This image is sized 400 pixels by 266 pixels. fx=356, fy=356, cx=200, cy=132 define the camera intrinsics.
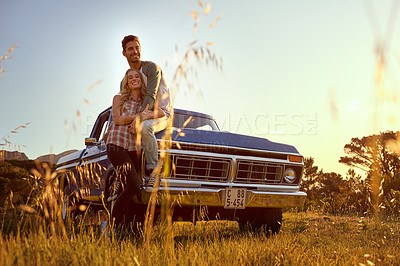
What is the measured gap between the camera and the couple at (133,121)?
3.30m

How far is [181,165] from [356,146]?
21.1 m

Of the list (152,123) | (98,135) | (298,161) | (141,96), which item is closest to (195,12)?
(152,123)

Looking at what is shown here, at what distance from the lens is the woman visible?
3316 millimetres

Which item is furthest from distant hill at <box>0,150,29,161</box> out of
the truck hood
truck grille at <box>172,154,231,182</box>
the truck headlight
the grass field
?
the truck headlight

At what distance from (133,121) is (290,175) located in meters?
2.21

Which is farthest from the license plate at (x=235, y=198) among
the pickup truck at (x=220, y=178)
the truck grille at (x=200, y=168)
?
the truck grille at (x=200, y=168)

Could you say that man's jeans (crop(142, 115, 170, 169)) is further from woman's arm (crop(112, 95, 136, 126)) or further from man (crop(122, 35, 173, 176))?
woman's arm (crop(112, 95, 136, 126))

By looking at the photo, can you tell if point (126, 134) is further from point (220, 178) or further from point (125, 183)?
point (220, 178)

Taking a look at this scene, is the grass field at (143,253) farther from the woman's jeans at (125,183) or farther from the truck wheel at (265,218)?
the truck wheel at (265,218)

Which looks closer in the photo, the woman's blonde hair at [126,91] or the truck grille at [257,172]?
the woman's blonde hair at [126,91]

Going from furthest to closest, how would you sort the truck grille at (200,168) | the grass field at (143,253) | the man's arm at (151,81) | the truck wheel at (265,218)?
1. the truck wheel at (265,218)
2. the truck grille at (200,168)
3. the man's arm at (151,81)
4. the grass field at (143,253)

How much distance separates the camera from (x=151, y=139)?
3.39 m

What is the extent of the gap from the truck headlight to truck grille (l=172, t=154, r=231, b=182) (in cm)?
91

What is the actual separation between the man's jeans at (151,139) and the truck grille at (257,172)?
1.03 meters
